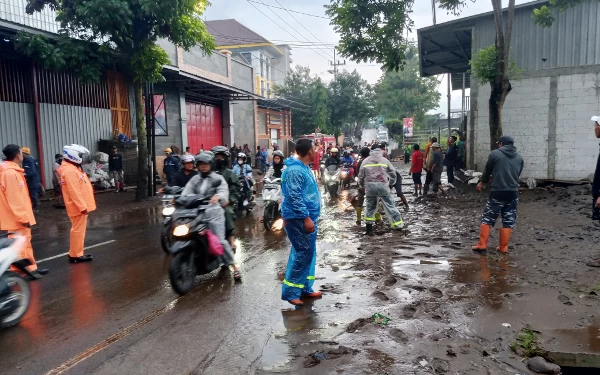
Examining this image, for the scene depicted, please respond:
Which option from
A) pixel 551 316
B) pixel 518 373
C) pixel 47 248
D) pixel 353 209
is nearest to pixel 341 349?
pixel 518 373

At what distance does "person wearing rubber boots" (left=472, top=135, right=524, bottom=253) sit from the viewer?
6.70 metres

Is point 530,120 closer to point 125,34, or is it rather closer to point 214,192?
point 214,192

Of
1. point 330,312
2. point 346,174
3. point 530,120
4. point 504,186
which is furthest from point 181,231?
point 530,120

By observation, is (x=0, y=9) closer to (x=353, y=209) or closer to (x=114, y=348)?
(x=353, y=209)

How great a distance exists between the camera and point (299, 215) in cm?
470

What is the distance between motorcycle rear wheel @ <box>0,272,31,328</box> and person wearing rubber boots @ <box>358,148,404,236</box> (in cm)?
584

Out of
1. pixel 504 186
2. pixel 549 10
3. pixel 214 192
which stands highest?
pixel 549 10

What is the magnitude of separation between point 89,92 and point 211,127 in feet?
32.4

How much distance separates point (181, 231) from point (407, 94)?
5200 cm

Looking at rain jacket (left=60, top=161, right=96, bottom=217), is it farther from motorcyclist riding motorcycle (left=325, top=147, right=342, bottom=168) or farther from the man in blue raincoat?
motorcyclist riding motorcycle (left=325, top=147, right=342, bottom=168)

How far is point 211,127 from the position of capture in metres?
26.0

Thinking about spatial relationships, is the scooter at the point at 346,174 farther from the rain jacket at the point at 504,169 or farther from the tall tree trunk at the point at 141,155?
the rain jacket at the point at 504,169

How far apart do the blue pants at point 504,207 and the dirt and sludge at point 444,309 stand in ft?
1.75

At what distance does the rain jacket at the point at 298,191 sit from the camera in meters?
4.70
